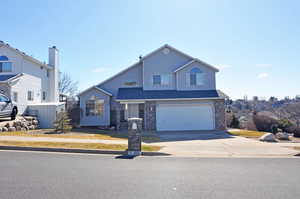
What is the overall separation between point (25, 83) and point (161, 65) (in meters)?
15.1

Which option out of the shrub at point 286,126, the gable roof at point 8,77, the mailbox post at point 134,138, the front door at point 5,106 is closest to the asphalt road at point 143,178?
the mailbox post at point 134,138

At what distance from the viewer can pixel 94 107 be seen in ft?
76.6

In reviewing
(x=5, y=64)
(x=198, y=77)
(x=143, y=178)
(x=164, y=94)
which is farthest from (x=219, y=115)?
(x=5, y=64)

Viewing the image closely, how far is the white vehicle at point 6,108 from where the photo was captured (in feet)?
51.4

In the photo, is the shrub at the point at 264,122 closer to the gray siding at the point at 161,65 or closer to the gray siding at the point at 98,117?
the gray siding at the point at 161,65

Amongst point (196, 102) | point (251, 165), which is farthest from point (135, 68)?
point (251, 165)

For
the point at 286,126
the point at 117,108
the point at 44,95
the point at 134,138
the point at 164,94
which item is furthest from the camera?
the point at 44,95

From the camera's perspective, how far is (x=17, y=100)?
71.3ft

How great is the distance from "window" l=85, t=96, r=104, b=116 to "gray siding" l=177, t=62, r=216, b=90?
28.5 feet

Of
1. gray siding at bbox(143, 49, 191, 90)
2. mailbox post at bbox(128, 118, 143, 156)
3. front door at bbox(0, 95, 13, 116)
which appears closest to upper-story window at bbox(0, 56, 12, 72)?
front door at bbox(0, 95, 13, 116)

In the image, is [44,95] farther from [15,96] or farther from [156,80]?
[156,80]

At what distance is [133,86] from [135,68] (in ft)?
6.79

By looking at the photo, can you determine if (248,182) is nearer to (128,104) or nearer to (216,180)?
(216,180)

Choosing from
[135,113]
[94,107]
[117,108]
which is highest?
[94,107]
